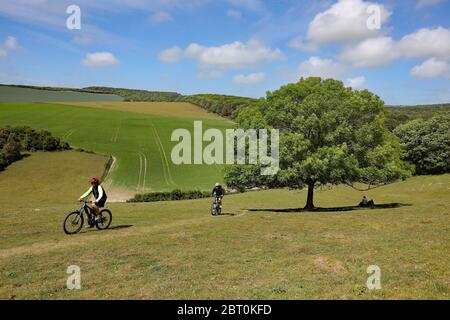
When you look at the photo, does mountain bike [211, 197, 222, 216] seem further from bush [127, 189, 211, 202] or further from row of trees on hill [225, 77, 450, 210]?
bush [127, 189, 211, 202]

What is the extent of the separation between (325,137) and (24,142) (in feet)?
240

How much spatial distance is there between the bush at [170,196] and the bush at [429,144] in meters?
50.7

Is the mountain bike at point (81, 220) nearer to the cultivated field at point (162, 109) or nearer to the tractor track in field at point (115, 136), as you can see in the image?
the tractor track in field at point (115, 136)

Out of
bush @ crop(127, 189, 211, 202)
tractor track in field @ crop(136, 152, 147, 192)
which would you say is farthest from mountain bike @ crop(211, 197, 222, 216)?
tractor track in field @ crop(136, 152, 147, 192)

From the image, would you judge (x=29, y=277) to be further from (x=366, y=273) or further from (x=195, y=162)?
(x=195, y=162)

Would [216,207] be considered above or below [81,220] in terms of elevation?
below

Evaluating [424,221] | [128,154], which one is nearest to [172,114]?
[128,154]

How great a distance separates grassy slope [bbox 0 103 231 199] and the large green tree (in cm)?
3491

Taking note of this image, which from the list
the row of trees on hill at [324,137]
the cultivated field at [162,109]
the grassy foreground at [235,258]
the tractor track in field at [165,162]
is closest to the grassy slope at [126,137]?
the tractor track in field at [165,162]

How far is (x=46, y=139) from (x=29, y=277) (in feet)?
262

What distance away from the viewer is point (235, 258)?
53.7 feet

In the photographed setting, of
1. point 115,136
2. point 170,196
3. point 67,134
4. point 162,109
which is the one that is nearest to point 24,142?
point 67,134

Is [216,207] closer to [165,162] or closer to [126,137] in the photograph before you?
[165,162]

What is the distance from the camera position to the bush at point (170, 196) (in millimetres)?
59375
